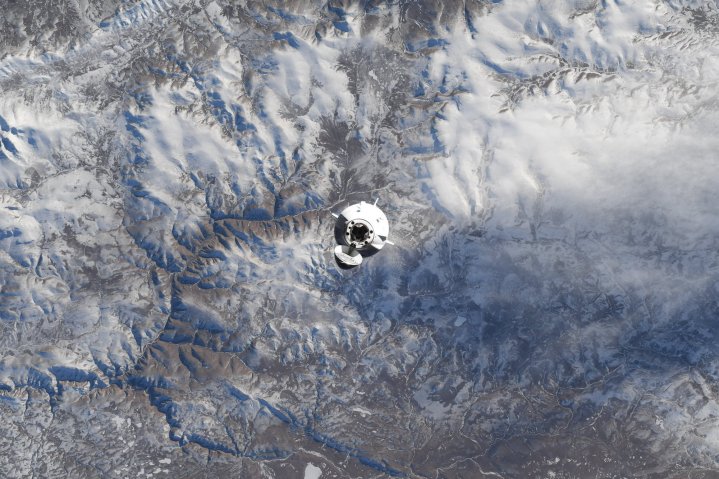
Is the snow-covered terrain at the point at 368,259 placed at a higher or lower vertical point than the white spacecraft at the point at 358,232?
lower

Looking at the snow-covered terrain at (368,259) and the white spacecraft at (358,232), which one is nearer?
the white spacecraft at (358,232)

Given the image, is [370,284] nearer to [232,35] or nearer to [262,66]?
[262,66]

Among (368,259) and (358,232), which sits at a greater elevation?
(358,232)

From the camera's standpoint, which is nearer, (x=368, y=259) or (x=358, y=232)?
(x=358, y=232)

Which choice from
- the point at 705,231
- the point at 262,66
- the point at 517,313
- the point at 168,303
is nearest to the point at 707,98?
the point at 705,231
